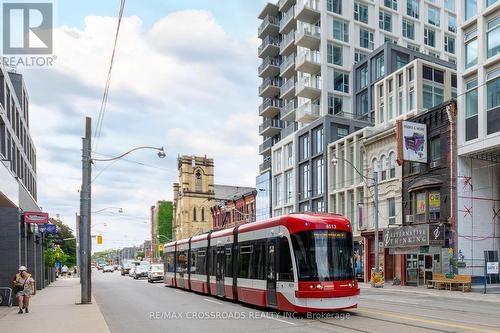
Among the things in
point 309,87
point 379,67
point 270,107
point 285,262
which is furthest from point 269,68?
point 285,262

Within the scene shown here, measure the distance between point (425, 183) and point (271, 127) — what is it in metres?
36.9

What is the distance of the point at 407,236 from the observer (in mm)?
35562

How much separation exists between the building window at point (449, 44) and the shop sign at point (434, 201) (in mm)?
40035

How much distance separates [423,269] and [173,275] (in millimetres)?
16945

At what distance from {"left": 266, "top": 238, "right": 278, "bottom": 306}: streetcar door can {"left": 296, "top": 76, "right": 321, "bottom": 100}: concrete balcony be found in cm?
4138

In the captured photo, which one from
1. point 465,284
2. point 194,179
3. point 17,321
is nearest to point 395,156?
point 465,284

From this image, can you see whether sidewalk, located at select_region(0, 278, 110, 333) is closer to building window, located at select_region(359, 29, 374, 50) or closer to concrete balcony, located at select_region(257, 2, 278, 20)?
building window, located at select_region(359, 29, 374, 50)

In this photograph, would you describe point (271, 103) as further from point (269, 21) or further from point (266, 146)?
point (269, 21)

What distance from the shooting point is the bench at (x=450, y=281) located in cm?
3005

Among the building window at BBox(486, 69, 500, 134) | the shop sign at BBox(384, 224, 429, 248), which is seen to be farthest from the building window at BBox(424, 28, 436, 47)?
the shop sign at BBox(384, 224, 429, 248)

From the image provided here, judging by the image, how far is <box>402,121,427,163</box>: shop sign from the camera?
1393 inches

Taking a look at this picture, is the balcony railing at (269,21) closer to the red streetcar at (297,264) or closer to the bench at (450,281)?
the bench at (450,281)

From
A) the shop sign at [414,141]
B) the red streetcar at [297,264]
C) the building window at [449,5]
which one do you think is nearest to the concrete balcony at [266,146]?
the building window at [449,5]

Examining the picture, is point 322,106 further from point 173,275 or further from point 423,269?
point 173,275
